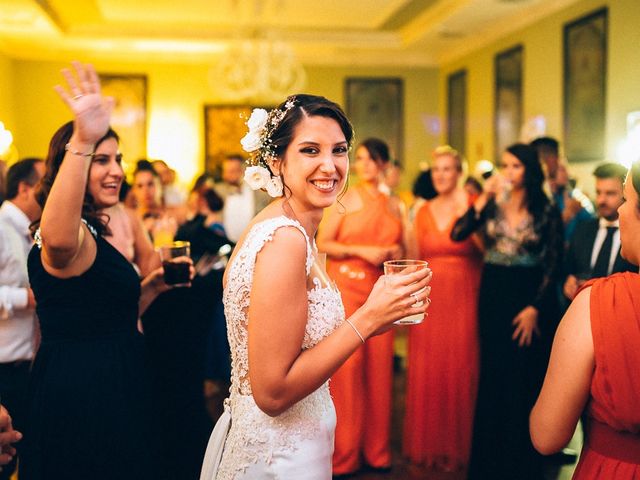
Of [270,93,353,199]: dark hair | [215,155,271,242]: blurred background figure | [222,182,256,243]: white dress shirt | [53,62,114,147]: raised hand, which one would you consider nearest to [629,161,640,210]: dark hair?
[270,93,353,199]: dark hair

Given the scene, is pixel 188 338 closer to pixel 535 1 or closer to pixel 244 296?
pixel 244 296

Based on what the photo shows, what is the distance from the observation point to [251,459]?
152 centimetres

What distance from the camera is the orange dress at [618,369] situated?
132 centimetres

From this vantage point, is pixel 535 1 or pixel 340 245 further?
pixel 535 1

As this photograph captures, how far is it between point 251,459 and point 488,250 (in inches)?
88.3

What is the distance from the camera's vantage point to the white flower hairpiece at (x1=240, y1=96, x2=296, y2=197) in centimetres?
158

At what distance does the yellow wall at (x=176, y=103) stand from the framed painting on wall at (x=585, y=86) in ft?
13.9

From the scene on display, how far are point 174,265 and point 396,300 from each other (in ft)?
4.03

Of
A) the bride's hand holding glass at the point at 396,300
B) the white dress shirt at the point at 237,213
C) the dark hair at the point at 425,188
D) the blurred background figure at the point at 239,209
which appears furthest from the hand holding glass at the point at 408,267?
the white dress shirt at the point at 237,213

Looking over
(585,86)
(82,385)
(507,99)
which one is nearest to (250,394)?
(82,385)

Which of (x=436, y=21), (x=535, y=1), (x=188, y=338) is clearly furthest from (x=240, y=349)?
(x=436, y=21)

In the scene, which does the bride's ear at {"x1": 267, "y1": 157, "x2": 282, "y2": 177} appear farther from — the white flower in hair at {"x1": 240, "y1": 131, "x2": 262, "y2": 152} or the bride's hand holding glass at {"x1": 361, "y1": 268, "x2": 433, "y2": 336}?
the bride's hand holding glass at {"x1": 361, "y1": 268, "x2": 433, "y2": 336}

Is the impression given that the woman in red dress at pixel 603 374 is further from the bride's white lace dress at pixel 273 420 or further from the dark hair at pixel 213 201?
the dark hair at pixel 213 201

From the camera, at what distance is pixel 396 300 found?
1363 millimetres
